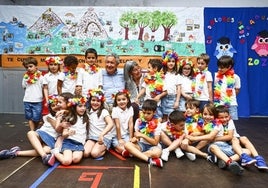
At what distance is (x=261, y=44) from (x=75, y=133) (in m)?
5.18

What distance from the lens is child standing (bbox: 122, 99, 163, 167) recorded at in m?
3.77

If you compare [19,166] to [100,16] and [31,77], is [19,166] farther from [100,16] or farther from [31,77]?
[100,16]

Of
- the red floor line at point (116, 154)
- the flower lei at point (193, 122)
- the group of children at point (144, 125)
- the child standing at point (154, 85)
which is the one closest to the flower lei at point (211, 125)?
the group of children at point (144, 125)

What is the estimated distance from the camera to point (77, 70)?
15.7 feet

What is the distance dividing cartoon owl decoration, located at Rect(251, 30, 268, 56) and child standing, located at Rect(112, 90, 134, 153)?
14.2 ft

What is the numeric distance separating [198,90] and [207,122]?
3.14 ft

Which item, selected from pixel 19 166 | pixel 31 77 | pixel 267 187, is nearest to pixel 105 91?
pixel 31 77

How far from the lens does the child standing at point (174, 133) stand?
13.1 ft

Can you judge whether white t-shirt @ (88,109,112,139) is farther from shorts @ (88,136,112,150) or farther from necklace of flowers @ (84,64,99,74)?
necklace of flowers @ (84,64,99,74)

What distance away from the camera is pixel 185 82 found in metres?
4.77

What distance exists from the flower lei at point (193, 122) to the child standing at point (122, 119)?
76 centimetres

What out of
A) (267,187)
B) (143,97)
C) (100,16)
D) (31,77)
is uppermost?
(100,16)

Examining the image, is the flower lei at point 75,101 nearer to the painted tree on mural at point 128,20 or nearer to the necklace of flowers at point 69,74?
the necklace of flowers at point 69,74

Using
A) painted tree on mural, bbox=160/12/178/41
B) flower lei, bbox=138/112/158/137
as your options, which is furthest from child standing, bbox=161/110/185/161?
painted tree on mural, bbox=160/12/178/41
